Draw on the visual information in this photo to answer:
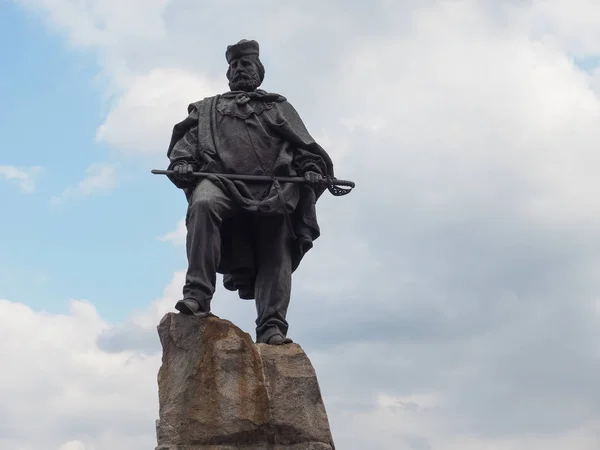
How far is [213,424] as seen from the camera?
8914mm

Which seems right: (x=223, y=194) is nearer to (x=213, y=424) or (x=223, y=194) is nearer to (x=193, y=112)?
(x=193, y=112)

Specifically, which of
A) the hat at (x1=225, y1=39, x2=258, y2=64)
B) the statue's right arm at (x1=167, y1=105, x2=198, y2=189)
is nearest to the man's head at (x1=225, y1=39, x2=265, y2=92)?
the hat at (x1=225, y1=39, x2=258, y2=64)

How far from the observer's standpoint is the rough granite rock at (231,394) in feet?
29.3

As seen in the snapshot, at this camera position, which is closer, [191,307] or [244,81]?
[191,307]

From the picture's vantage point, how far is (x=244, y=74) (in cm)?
1072

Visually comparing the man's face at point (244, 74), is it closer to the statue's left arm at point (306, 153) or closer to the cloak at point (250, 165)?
the cloak at point (250, 165)

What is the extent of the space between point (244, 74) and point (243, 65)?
0.09 meters

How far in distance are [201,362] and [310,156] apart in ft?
8.13

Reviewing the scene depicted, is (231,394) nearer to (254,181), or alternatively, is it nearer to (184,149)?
(254,181)

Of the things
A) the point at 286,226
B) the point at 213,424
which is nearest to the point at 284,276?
the point at 286,226

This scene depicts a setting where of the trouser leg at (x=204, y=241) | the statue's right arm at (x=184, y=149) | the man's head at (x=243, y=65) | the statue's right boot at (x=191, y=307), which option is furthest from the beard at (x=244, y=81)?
the statue's right boot at (x=191, y=307)

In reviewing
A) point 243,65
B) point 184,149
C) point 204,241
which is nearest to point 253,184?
point 184,149

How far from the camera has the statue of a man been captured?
392 inches

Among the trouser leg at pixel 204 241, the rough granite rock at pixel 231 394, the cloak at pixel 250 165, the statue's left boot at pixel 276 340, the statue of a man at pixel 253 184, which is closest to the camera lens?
the rough granite rock at pixel 231 394
